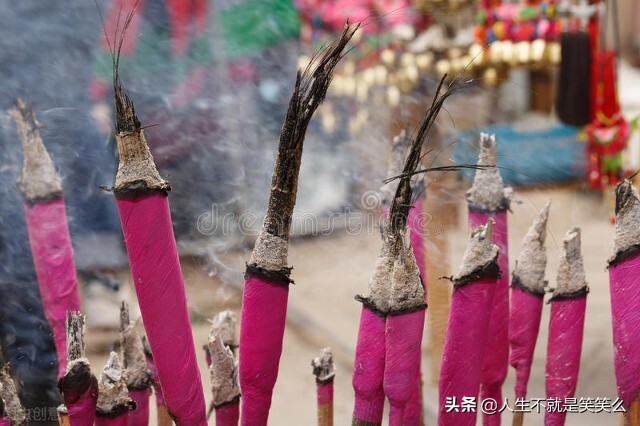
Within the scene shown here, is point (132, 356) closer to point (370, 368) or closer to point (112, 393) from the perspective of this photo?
point (112, 393)

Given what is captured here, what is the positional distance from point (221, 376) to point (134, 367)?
12cm

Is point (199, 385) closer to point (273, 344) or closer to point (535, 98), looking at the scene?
point (273, 344)

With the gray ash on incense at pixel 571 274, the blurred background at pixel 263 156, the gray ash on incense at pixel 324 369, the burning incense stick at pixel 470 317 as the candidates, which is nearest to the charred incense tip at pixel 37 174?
the blurred background at pixel 263 156

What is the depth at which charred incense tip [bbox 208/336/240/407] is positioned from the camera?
0.80m

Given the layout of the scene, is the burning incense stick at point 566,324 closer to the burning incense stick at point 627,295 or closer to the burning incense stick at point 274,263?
the burning incense stick at point 627,295

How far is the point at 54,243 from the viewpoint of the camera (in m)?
0.95

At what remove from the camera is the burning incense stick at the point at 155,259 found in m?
0.66

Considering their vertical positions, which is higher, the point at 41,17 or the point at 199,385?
the point at 41,17

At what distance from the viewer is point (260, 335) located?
726 millimetres

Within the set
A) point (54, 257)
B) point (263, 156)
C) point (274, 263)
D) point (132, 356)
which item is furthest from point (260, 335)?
point (263, 156)

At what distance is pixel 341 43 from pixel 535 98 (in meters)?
1.50

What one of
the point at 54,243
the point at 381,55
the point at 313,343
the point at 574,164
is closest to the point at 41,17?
the point at 54,243

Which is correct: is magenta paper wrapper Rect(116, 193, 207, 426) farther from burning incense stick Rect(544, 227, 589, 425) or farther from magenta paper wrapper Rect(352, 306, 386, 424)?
burning incense stick Rect(544, 227, 589, 425)

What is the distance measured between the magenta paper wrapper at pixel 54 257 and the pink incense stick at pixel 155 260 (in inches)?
11.7
